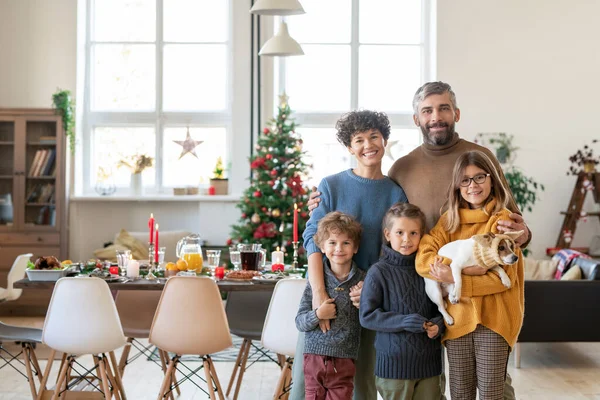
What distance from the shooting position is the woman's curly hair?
2826 mm

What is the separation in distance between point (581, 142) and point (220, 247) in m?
3.89

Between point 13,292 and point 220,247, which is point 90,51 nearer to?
point 220,247

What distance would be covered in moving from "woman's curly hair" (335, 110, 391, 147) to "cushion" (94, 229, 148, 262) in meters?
5.07

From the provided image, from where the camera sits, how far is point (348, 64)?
8719 millimetres

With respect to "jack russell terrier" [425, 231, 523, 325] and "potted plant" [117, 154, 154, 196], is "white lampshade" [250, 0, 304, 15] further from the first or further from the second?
"potted plant" [117, 154, 154, 196]

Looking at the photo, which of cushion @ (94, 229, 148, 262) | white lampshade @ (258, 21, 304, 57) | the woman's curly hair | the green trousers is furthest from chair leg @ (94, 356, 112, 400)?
cushion @ (94, 229, 148, 262)

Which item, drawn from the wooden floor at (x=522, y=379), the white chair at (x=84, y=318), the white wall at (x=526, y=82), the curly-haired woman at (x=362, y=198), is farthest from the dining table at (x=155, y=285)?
the white wall at (x=526, y=82)

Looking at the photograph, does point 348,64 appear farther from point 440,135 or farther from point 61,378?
point 440,135

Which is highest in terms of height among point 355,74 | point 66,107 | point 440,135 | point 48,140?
point 355,74

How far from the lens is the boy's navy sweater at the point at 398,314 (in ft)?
8.78

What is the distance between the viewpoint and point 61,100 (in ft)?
25.4

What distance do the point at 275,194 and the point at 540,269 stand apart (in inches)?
98.6

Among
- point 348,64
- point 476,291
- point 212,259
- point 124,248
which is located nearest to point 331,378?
point 476,291

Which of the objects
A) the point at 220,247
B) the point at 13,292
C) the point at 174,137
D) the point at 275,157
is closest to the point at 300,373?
the point at 13,292
